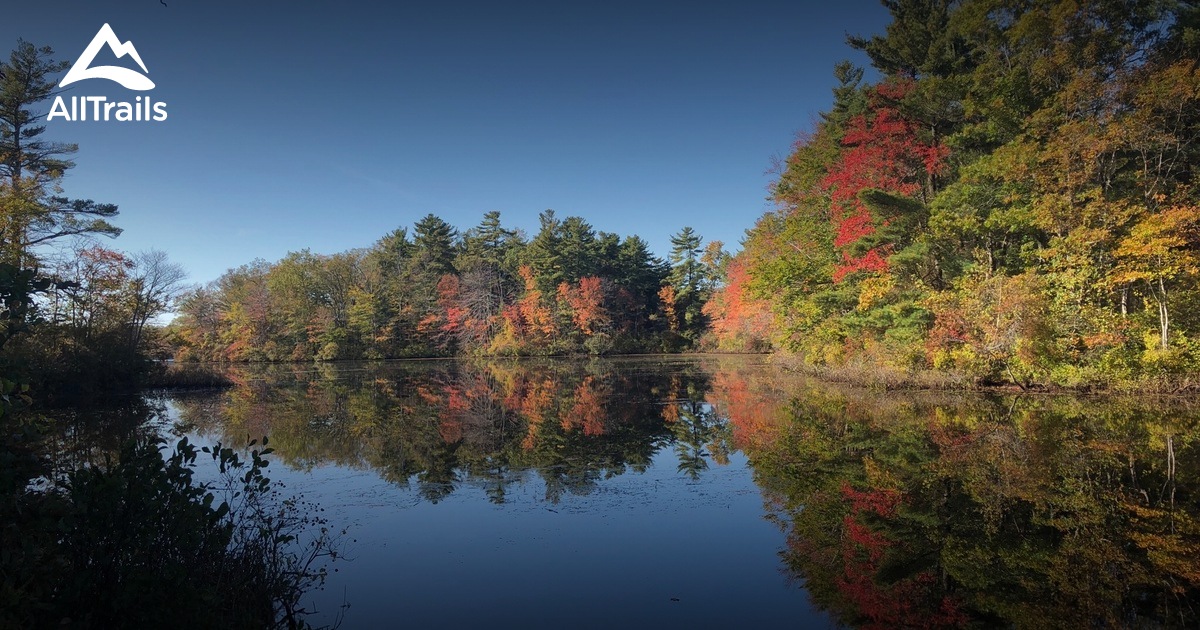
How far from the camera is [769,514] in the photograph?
30.0 feet

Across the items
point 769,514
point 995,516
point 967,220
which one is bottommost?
point 769,514

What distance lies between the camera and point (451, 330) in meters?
63.6

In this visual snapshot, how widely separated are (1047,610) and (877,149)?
20.9 m

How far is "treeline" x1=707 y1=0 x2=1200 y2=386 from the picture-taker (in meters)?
17.2

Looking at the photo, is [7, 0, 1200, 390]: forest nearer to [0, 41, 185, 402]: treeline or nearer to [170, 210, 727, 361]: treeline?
[0, 41, 185, 402]: treeline

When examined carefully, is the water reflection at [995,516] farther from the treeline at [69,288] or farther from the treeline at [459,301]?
the treeline at [459,301]

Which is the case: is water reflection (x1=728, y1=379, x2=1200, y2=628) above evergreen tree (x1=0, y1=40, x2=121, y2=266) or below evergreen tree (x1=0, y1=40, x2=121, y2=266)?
below

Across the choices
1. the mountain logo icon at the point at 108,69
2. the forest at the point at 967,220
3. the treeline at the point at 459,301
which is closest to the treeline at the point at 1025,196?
the forest at the point at 967,220

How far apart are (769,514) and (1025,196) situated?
17.0 m

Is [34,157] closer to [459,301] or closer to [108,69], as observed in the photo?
[108,69]

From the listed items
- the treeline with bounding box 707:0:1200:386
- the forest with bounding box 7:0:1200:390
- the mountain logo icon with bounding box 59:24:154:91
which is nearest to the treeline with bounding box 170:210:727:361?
the forest with bounding box 7:0:1200:390

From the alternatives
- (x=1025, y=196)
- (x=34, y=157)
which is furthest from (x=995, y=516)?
(x=34, y=157)

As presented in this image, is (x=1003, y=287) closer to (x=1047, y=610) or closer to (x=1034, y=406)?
(x=1034, y=406)

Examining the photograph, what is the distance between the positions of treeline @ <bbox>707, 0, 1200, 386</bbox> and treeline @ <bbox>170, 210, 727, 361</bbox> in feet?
127
